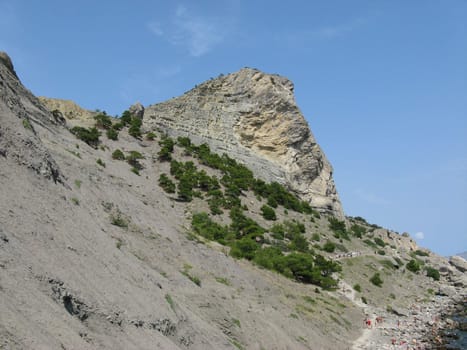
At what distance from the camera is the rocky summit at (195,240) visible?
10.2m

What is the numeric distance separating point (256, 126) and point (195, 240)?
36.6m

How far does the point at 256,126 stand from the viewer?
58.7 metres

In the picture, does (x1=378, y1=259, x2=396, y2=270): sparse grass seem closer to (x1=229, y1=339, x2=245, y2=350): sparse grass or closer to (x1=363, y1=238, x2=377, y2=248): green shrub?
(x1=363, y1=238, x2=377, y2=248): green shrub

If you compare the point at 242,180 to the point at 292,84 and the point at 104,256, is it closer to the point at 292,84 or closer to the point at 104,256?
the point at 292,84

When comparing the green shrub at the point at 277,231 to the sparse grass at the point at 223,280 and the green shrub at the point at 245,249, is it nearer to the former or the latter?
the green shrub at the point at 245,249

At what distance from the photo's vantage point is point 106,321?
9.94 meters

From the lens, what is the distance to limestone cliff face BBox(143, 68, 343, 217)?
5681 cm

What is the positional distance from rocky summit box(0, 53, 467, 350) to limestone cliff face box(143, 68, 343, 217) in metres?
0.19

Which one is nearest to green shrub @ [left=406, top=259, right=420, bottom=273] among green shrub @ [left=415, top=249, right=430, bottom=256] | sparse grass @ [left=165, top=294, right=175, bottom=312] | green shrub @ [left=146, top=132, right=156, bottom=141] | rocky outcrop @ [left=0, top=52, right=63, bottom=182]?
green shrub @ [left=415, top=249, right=430, bottom=256]

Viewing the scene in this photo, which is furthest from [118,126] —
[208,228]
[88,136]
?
[208,228]

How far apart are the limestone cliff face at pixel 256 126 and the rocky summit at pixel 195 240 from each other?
0.19 m

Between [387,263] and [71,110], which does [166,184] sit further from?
[387,263]

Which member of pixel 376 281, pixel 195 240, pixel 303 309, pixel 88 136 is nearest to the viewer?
pixel 195 240

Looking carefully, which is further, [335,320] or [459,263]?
[459,263]
